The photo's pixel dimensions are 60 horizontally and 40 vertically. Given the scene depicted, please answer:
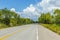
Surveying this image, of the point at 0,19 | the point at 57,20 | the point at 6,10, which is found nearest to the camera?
the point at 0,19

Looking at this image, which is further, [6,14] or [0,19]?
[6,14]

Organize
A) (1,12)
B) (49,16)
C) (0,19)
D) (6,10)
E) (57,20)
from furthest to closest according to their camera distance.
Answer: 1. (49,16)
2. (57,20)
3. (6,10)
4. (1,12)
5. (0,19)

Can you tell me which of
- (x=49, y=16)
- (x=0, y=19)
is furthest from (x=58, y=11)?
(x=0, y=19)

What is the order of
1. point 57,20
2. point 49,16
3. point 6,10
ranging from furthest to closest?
point 49,16, point 57,20, point 6,10

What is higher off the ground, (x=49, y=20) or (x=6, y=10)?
(x=6, y=10)

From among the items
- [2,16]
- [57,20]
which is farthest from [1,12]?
[57,20]

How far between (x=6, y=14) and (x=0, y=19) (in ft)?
25.6

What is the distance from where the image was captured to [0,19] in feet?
221

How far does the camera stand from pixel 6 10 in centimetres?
7744

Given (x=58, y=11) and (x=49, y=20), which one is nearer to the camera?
(x=58, y=11)

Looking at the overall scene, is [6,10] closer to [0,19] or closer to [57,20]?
[0,19]

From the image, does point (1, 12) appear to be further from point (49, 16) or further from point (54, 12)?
point (49, 16)

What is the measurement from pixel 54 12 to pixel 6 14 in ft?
134

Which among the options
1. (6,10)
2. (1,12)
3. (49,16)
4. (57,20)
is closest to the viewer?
(1,12)
